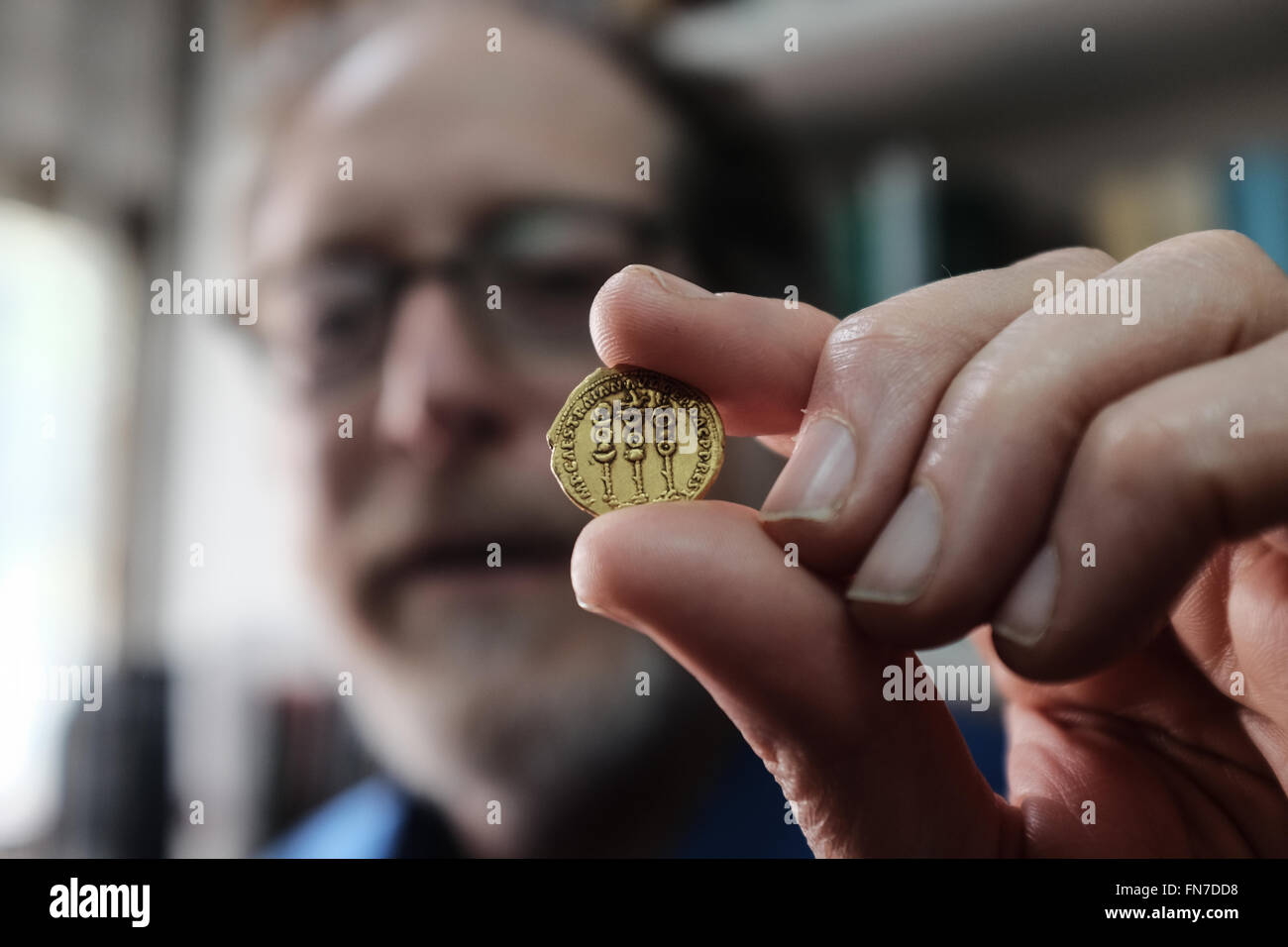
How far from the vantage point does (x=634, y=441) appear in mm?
614

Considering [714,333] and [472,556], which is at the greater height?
[714,333]

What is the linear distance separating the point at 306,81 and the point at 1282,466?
216cm

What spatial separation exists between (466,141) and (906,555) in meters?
1.37

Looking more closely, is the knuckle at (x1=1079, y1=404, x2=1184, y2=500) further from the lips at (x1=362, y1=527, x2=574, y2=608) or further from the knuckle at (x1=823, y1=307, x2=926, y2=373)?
the lips at (x1=362, y1=527, x2=574, y2=608)

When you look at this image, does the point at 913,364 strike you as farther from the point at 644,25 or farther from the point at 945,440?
the point at 644,25

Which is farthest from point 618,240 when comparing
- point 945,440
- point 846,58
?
point 945,440

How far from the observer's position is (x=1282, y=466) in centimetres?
47

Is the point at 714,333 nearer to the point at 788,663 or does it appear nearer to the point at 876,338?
the point at 876,338

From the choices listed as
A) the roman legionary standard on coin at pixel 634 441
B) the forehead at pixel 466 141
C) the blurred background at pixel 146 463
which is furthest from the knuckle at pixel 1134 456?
the blurred background at pixel 146 463

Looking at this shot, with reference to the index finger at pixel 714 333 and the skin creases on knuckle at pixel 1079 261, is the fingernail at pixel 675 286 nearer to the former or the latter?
the index finger at pixel 714 333

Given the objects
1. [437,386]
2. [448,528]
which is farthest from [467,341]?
[448,528]

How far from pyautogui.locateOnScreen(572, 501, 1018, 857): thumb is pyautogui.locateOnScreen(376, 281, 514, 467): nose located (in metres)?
0.97

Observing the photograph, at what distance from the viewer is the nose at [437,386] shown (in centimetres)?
145
